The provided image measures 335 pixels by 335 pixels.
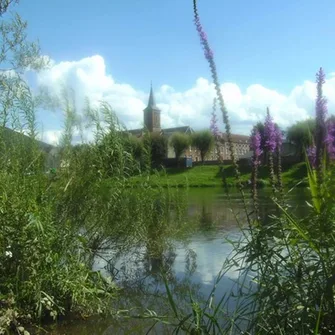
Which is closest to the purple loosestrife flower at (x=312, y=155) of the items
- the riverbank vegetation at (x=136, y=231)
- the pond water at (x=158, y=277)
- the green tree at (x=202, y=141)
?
the riverbank vegetation at (x=136, y=231)

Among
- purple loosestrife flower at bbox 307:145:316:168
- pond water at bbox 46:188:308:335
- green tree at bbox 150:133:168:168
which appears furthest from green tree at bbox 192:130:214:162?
purple loosestrife flower at bbox 307:145:316:168

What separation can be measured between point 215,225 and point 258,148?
1011 centimetres

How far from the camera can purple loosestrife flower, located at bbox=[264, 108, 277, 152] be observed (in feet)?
11.5

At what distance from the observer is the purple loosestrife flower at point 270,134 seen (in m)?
3.49

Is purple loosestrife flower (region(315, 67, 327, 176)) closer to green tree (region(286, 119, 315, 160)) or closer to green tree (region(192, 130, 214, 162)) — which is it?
green tree (region(286, 119, 315, 160))

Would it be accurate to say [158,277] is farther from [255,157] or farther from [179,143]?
[179,143]

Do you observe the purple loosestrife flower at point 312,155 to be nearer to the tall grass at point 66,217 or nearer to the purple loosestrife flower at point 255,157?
the purple loosestrife flower at point 255,157

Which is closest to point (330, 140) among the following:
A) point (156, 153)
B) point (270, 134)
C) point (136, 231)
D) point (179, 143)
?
point (270, 134)

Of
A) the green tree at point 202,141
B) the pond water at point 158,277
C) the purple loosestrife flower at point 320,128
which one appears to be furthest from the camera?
the green tree at point 202,141

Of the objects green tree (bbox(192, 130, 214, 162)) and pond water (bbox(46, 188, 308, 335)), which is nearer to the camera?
pond water (bbox(46, 188, 308, 335))

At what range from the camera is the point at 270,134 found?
350 centimetres

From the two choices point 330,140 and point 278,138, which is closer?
point 330,140

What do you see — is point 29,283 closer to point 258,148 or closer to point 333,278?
point 258,148

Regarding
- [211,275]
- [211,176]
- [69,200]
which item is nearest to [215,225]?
[211,275]
